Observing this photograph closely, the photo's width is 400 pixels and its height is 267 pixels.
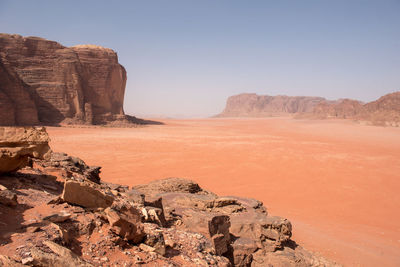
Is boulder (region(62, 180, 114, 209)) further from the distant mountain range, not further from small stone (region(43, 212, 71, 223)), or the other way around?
the distant mountain range

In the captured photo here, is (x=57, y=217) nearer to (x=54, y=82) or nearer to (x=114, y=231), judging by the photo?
(x=114, y=231)

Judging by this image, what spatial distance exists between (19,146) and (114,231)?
2017mm

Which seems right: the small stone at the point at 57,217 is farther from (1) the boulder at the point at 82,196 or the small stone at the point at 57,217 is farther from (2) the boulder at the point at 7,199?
(2) the boulder at the point at 7,199

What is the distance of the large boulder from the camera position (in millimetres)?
3352

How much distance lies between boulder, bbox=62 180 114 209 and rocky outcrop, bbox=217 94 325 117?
109m

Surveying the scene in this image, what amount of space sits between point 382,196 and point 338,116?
6007cm

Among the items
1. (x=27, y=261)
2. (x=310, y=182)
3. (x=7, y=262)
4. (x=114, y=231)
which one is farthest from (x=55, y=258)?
(x=310, y=182)

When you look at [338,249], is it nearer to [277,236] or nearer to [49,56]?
[277,236]

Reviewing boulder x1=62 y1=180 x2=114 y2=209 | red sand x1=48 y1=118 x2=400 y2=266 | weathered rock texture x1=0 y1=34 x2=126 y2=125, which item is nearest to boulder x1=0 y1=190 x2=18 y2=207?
boulder x1=62 y1=180 x2=114 y2=209

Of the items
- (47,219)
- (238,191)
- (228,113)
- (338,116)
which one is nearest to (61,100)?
(238,191)

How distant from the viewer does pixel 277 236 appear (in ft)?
13.4

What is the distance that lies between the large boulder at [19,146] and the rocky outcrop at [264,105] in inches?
4271

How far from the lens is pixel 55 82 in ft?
98.8

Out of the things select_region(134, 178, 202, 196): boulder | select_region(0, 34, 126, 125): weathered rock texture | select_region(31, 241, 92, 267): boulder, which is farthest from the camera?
select_region(0, 34, 126, 125): weathered rock texture
